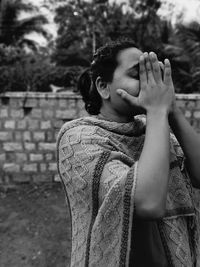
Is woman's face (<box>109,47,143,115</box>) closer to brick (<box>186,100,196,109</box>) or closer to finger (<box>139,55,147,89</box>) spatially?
finger (<box>139,55,147,89</box>)

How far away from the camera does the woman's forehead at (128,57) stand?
1184 millimetres

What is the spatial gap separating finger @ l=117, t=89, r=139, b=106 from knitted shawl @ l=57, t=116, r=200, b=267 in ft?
0.43

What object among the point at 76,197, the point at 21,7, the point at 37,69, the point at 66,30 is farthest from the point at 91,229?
the point at 21,7

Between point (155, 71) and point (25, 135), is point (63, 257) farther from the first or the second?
point (155, 71)

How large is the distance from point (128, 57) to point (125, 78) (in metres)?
0.09

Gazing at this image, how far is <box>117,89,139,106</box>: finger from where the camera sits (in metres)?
1.08

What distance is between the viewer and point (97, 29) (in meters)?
13.6

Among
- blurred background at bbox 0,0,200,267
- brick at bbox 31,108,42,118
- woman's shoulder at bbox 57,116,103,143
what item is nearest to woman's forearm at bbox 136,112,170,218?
woman's shoulder at bbox 57,116,103,143

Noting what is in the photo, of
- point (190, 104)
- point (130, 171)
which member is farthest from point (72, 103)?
point (130, 171)

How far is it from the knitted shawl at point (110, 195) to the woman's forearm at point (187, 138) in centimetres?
5

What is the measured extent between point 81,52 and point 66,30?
3232 mm

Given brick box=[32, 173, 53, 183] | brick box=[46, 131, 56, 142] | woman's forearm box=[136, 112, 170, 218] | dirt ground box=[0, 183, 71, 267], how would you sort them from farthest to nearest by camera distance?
brick box=[32, 173, 53, 183] < brick box=[46, 131, 56, 142] < dirt ground box=[0, 183, 71, 267] < woman's forearm box=[136, 112, 170, 218]

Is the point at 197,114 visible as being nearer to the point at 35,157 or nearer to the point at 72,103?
the point at 72,103

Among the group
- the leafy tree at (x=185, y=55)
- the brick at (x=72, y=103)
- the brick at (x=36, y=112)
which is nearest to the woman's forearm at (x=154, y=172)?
the brick at (x=72, y=103)
